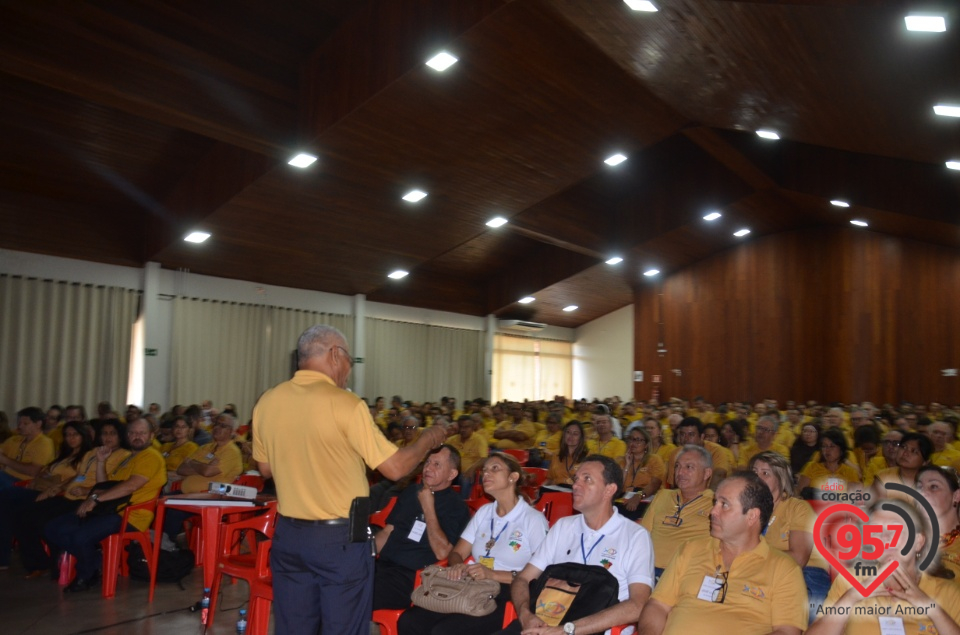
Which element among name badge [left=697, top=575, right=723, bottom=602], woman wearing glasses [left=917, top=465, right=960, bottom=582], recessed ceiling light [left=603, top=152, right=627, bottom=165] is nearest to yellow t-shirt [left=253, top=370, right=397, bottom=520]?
Result: name badge [left=697, top=575, right=723, bottom=602]

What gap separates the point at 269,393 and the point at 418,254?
11.0m

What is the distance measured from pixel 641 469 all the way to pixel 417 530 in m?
2.43

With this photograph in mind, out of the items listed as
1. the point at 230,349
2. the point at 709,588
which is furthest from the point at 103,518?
the point at 230,349

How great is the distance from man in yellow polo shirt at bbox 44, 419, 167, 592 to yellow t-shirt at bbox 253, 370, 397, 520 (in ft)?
9.58

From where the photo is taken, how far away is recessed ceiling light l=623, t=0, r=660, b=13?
6.17 m

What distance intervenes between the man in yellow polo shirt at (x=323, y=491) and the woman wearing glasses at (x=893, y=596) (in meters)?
1.32

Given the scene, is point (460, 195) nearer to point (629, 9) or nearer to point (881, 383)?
point (629, 9)

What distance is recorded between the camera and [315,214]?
36.3 ft

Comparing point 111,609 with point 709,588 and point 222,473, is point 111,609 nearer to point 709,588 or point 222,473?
point 222,473

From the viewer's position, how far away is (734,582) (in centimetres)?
241

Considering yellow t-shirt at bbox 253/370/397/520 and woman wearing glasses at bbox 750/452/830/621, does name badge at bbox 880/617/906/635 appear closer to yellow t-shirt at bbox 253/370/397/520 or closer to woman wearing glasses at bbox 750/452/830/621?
woman wearing glasses at bbox 750/452/830/621

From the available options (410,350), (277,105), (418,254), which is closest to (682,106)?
(277,105)

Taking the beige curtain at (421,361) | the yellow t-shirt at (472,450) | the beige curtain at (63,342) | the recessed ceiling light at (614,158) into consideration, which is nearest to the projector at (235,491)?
the yellow t-shirt at (472,450)

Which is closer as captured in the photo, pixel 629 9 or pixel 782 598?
pixel 782 598
